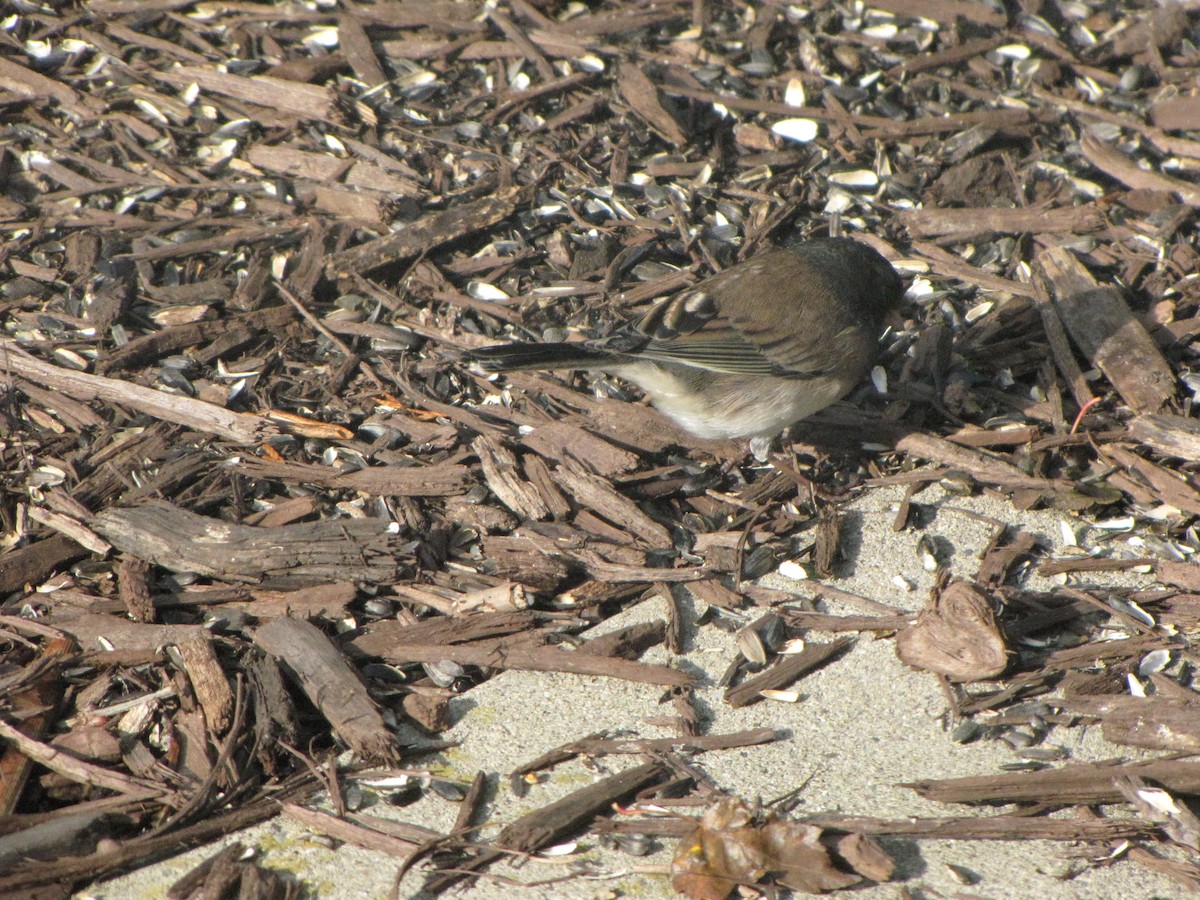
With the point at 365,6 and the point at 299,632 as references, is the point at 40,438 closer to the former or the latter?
the point at 299,632

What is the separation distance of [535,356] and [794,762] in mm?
1536

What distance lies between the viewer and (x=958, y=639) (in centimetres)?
320

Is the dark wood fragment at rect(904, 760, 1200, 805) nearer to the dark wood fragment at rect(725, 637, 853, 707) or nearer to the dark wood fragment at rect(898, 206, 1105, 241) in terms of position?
the dark wood fragment at rect(725, 637, 853, 707)

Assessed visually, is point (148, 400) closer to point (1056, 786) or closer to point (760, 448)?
point (760, 448)

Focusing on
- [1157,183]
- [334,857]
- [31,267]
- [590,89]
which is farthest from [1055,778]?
[31,267]

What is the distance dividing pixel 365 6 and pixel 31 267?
228 cm

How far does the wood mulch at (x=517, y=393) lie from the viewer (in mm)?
3041

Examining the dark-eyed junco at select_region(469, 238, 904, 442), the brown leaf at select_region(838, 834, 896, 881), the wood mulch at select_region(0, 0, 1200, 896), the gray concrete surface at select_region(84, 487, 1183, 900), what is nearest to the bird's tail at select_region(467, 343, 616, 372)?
the dark-eyed junco at select_region(469, 238, 904, 442)

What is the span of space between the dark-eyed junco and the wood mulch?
23 cm

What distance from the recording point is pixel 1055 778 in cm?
287

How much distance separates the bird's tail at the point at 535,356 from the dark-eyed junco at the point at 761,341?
0.01m

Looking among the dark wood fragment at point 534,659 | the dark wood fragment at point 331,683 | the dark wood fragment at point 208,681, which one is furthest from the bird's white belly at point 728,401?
the dark wood fragment at point 208,681

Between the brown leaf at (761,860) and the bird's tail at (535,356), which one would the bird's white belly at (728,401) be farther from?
the brown leaf at (761,860)

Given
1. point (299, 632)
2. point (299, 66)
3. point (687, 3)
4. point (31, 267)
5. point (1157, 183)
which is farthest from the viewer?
point (687, 3)
